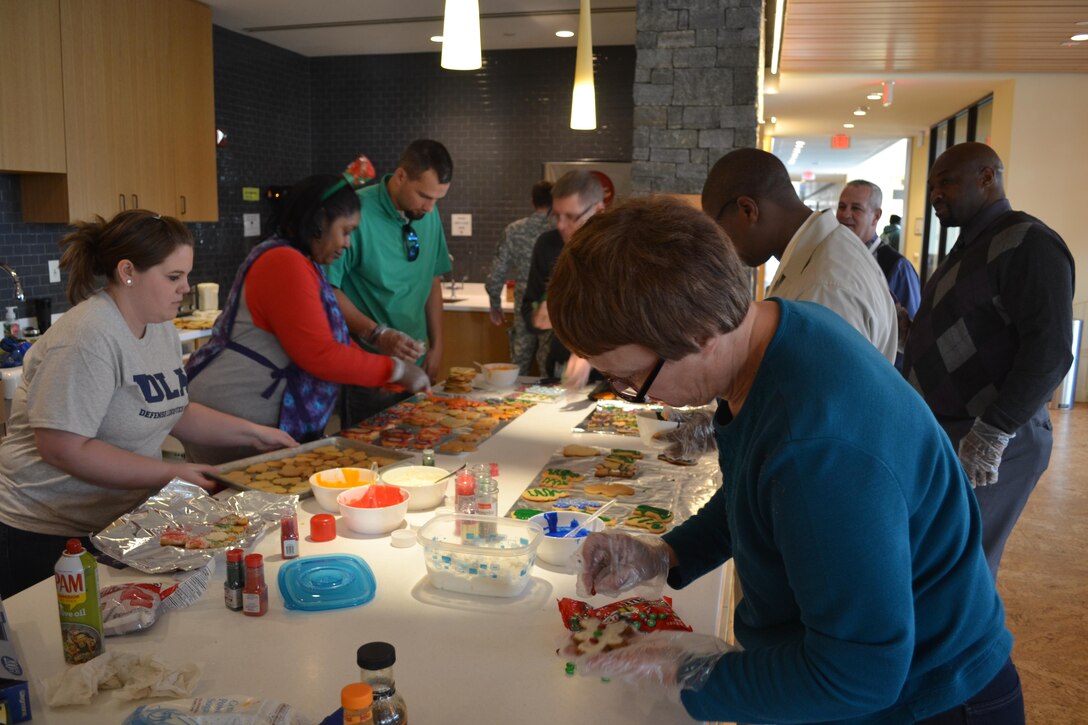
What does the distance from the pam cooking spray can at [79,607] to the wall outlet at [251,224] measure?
6061mm

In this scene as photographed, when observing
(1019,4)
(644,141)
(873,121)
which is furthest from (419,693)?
(873,121)

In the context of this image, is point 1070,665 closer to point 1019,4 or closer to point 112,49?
point 1019,4

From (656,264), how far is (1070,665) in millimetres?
3206

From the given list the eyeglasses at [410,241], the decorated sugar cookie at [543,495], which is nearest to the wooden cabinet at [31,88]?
the eyeglasses at [410,241]

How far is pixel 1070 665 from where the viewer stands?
129 inches

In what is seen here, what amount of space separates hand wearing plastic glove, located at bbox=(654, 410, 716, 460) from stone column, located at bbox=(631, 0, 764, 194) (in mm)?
2365

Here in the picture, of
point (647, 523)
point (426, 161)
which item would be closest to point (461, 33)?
point (426, 161)

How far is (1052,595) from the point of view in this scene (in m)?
3.89

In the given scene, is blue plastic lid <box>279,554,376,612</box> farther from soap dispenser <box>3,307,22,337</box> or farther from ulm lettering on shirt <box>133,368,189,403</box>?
soap dispenser <box>3,307,22,337</box>

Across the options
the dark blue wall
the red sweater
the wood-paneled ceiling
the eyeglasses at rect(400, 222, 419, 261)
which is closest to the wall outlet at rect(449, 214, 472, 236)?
the dark blue wall

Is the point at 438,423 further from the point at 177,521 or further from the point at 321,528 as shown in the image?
the point at 177,521

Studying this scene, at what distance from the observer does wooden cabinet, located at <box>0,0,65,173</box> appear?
14.8 feet

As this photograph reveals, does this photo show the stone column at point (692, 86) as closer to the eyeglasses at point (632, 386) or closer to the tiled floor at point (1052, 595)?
the tiled floor at point (1052, 595)

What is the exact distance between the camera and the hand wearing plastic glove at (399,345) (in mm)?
3141
